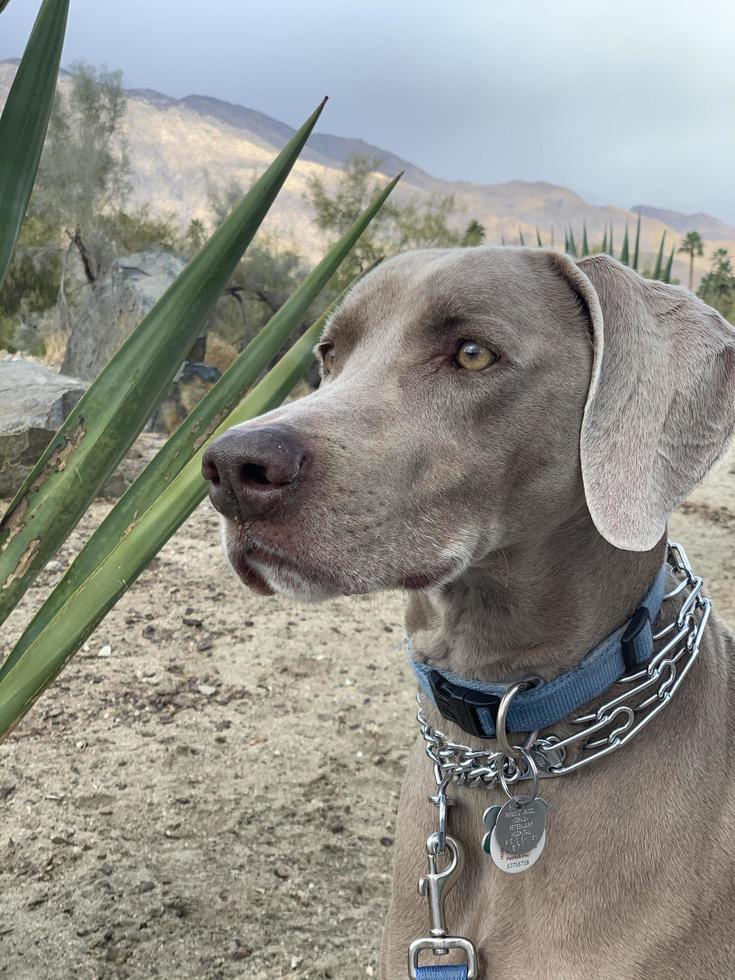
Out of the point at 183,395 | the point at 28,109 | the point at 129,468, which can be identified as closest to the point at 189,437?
the point at 28,109

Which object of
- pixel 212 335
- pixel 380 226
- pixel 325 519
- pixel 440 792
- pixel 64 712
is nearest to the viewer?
pixel 325 519

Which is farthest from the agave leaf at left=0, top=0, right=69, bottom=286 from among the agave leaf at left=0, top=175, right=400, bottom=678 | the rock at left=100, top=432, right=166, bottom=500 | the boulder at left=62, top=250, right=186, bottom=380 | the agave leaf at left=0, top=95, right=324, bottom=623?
the boulder at left=62, top=250, right=186, bottom=380

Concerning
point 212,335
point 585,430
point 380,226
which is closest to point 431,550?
point 585,430

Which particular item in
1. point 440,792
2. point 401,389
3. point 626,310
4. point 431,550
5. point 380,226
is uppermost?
point 626,310

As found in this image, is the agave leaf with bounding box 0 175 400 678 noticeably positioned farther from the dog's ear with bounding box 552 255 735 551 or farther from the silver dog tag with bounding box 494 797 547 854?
the silver dog tag with bounding box 494 797 547 854

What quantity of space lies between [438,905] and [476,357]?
35.9 inches

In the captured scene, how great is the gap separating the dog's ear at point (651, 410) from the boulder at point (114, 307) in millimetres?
13115

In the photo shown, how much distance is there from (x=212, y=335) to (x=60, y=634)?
737 inches

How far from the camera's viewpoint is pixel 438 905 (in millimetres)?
1533

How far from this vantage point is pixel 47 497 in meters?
2.00

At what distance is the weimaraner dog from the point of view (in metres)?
1.40

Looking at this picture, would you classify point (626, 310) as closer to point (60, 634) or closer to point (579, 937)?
point (579, 937)

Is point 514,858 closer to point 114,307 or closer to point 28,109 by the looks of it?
point 28,109

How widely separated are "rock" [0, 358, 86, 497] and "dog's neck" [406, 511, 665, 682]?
5.17m
